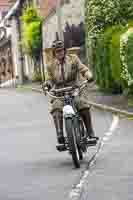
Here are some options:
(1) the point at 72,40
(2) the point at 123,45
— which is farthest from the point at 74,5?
(2) the point at 123,45

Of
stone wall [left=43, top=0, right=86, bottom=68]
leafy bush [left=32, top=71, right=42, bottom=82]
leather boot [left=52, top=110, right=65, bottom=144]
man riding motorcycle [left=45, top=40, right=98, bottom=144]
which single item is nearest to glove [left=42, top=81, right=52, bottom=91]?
man riding motorcycle [left=45, top=40, right=98, bottom=144]

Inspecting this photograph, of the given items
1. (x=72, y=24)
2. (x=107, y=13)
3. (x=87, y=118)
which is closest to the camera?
(x=87, y=118)

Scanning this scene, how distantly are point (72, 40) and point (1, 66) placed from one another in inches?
1716

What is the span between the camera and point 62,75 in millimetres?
11789

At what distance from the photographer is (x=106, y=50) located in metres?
29.4

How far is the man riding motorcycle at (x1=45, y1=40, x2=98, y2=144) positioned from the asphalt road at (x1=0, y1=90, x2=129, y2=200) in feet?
2.45

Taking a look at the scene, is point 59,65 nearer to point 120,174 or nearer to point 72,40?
point 120,174

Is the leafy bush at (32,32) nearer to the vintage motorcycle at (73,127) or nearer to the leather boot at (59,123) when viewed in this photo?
the vintage motorcycle at (73,127)

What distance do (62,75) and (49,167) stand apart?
1.35 m

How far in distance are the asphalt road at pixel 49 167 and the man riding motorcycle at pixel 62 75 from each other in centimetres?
75

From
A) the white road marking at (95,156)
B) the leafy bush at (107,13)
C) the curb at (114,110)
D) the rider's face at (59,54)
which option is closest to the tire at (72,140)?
the white road marking at (95,156)

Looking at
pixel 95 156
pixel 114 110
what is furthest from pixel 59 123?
pixel 114 110

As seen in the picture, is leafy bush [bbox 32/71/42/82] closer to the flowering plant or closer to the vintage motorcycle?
the flowering plant

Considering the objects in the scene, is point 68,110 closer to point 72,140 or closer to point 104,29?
point 72,140
